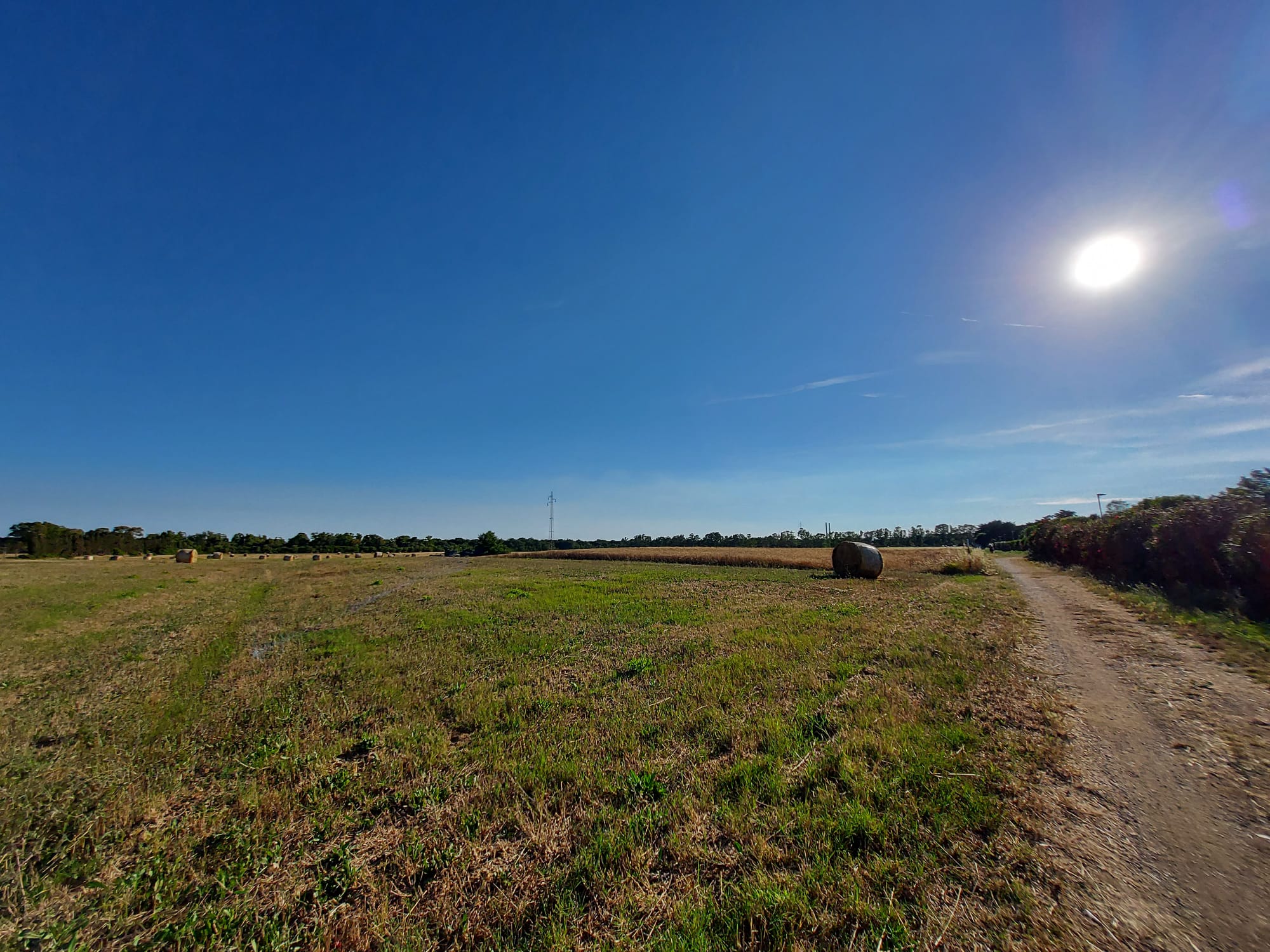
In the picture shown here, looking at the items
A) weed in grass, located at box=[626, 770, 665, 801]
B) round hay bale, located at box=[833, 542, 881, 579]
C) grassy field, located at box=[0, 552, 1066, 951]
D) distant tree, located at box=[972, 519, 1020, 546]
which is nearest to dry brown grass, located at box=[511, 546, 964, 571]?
round hay bale, located at box=[833, 542, 881, 579]

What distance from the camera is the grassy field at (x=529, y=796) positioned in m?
3.59

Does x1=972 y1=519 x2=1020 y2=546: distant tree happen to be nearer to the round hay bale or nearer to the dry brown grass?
the dry brown grass

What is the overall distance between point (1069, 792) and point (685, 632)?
915 centimetres

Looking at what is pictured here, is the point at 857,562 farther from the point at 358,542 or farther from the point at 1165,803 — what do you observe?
the point at 358,542

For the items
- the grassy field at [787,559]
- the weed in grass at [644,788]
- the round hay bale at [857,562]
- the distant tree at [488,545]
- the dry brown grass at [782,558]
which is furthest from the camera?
the distant tree at [488,545]

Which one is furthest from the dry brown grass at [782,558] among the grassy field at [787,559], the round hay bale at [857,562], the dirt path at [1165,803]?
the dirt path at [1165,803]

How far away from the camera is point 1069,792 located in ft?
16.6

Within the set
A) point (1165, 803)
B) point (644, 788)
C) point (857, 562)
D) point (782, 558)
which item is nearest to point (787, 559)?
point (782, 558)

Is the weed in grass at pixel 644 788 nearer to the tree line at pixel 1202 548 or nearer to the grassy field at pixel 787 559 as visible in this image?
the tree line at pixel 1202 548

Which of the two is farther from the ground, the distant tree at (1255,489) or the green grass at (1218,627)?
the distant tree at (1255,489)

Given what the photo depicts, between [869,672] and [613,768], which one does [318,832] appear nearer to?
[613,768]

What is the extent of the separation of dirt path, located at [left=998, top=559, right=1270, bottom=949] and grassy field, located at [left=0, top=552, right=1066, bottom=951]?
0.43m

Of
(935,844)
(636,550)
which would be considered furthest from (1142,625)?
(636,550)

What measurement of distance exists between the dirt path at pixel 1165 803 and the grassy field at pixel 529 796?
43cm
